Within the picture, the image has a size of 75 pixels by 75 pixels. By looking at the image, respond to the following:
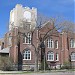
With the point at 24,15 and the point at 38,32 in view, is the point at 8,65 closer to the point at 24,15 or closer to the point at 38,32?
the point at 38,32

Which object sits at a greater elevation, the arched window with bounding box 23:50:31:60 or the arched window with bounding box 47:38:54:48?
the arched window with bounding box 47:38:54:48

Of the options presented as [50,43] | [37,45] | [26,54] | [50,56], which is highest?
[50,43]

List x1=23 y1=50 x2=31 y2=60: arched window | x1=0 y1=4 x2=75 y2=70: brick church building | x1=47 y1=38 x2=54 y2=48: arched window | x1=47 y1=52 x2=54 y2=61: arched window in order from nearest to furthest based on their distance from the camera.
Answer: x1=0 y1=4 x2=75 y2=70: brick church building → x1=23 y1=50 x2=31 y2=60: arched window → x1=47 y1=52 x2=54 y2=61: arched window → x1=47 y1=38 x2=54 y2=48: arched window

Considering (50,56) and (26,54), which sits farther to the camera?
(50,56)

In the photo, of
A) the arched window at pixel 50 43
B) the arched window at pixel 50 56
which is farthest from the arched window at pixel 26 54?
the arched window at pixel 50 43

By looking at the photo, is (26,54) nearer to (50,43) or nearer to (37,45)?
(37,45)

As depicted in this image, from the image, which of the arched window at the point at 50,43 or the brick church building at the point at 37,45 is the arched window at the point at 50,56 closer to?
the brick church building at the point at 37,45

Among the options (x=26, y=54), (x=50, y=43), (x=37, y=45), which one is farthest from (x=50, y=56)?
(x=26, y=54)

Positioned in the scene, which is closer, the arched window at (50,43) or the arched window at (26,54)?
the arched window at (26,54)

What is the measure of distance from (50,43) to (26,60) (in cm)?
757

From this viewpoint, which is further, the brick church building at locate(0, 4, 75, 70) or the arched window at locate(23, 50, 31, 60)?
the arched window at locate(23, 50, 31, 60)

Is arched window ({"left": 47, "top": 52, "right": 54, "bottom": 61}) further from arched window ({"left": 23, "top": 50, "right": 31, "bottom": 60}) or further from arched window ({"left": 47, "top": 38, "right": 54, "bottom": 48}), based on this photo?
arched window ({"left": 23, "top": 50, "right": 31, "bottom": 60})

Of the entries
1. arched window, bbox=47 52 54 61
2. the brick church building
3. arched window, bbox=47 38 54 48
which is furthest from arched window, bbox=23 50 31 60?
arched window, bbox=47 38 54 48

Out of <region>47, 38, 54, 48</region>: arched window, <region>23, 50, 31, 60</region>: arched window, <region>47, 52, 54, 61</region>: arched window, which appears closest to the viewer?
<region>23, 50, 31, 60</region>: arched window
